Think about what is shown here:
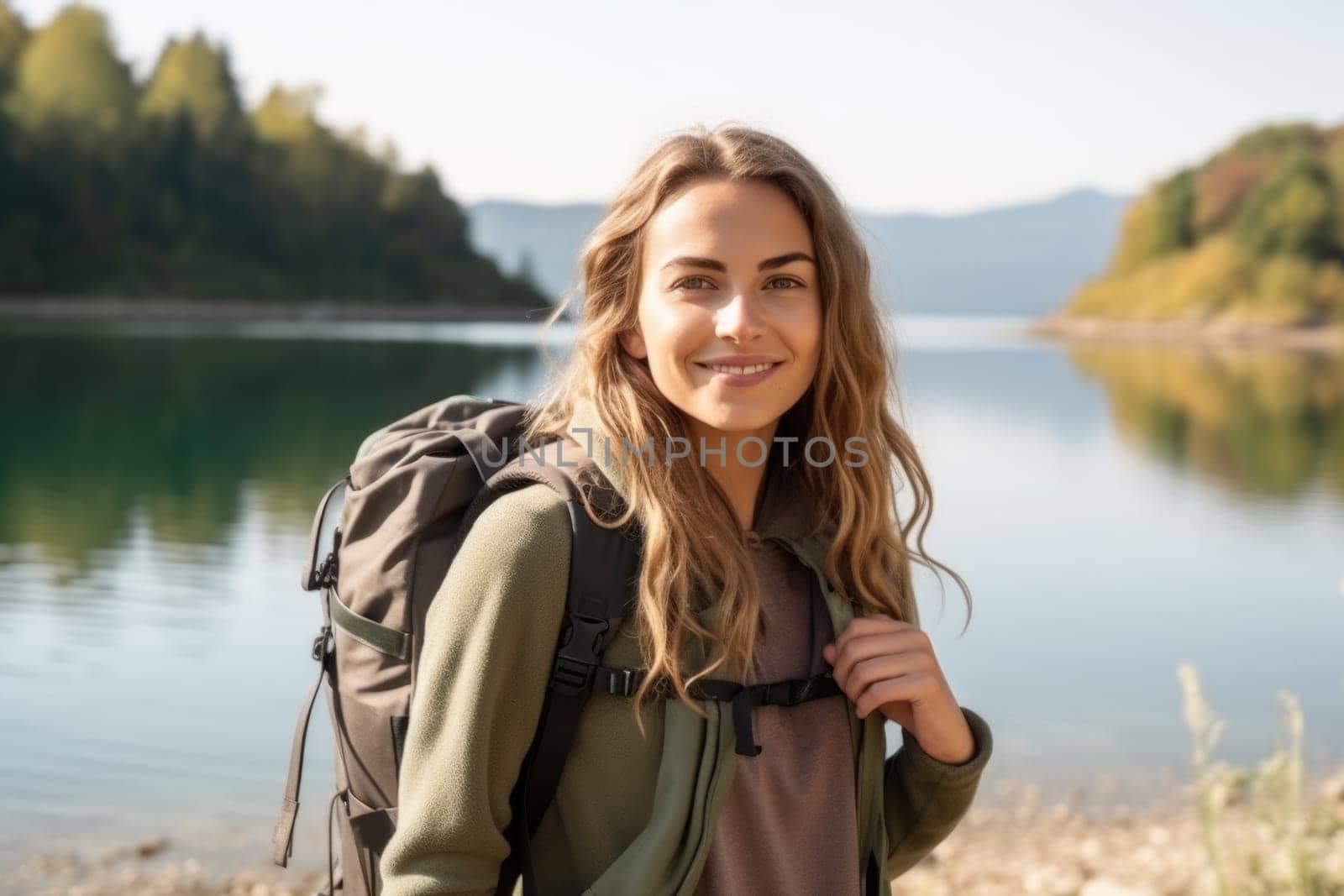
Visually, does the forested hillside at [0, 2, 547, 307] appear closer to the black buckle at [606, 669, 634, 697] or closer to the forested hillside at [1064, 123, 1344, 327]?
the forested hillside at [1064, 123, 1344, 327]

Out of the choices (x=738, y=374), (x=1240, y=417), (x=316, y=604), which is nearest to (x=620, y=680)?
(x=738, y=374)

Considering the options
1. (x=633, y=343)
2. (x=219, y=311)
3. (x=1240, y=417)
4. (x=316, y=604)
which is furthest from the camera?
(x=219, y=311)

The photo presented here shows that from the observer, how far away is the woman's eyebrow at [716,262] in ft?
5.42

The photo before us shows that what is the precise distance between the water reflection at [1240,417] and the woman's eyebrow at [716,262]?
16.0 meters

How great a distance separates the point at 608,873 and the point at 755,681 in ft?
0.91

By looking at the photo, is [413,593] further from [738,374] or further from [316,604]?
[316,604]

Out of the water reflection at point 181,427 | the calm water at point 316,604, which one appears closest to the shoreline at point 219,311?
the water reflection at point 181,427

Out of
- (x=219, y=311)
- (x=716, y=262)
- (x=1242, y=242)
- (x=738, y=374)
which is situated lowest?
(x=219, y=311)

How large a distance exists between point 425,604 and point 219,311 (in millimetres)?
71668

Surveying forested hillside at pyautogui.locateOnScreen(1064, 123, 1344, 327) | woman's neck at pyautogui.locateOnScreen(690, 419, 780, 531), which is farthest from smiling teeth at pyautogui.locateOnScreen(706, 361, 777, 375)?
forested hillside at pyautogui.locateOnScreen(1064, 123, 1344, 327)

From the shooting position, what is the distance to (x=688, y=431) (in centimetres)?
176

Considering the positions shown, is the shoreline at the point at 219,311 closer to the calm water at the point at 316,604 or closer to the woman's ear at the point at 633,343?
the calm water at the point at 316,604

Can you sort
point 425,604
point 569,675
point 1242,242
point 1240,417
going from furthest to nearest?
point 1242,242 < point 1240,417 < point 425,604 < point 569,675

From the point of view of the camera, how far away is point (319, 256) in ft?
253
